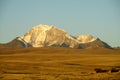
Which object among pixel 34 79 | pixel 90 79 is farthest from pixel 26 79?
pixel 90 79

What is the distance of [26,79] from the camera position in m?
41.8

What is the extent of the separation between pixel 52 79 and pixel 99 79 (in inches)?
219

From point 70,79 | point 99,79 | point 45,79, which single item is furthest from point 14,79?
point 99,79

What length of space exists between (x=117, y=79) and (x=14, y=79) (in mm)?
12346

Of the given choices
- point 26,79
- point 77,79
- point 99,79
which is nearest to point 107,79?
point 99,79

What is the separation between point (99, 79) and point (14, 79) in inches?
398

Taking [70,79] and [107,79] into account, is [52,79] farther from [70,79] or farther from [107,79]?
[107,79]

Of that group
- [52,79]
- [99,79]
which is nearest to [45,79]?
[52,79]

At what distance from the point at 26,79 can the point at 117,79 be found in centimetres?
1089

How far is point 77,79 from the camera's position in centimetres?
4203

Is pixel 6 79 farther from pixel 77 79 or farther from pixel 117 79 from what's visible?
pixel 117 79

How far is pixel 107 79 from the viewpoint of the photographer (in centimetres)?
4178

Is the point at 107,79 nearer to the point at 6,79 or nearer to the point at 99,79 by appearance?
the point at 99,79

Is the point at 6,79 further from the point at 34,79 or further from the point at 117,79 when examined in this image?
the point at 117,79
